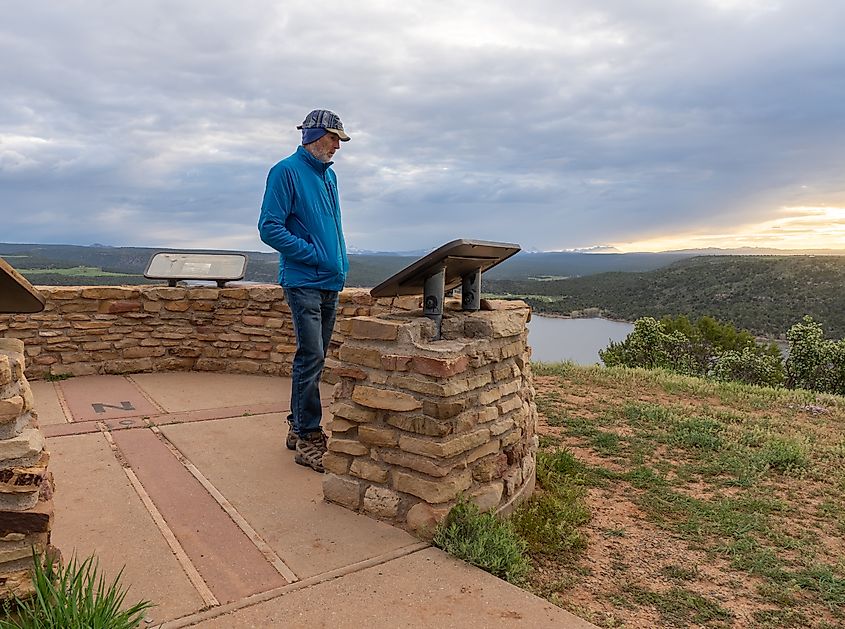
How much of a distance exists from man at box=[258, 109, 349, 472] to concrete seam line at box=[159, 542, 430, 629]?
1.17 meters

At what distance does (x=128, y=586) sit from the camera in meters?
2.59

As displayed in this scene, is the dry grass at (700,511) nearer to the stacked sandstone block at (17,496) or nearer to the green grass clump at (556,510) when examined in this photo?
the green grass clump at (556,510)

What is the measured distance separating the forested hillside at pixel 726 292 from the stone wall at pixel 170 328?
71.6 ft

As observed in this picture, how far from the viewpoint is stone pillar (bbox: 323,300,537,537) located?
3.17m

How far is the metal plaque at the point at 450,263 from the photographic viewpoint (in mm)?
3414

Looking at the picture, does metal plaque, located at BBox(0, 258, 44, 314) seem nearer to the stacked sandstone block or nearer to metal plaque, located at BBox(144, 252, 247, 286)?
the stacked sandstone block

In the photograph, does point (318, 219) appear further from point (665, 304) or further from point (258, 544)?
point (665, 304)

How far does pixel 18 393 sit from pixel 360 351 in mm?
1636

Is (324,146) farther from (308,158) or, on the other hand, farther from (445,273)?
(445,273)

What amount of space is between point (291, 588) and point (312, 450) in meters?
1.53

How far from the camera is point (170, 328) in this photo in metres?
6.82

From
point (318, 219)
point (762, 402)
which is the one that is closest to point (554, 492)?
point (318, 219)

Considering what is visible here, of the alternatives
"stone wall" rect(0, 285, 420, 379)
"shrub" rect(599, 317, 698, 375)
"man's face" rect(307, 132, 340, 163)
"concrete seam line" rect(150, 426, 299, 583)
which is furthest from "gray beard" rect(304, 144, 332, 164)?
"shrub" rect(599, 317, 698, 375)

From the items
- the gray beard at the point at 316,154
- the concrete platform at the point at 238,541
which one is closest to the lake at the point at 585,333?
the gray beard at the point at 316,154
